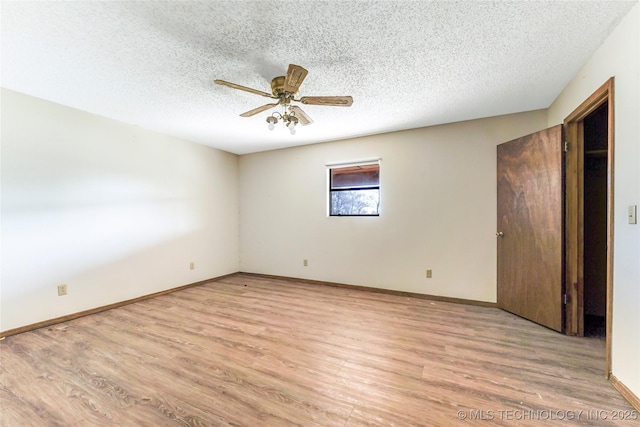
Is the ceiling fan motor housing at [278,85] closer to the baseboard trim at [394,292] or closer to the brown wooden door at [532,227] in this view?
the brown wooden door at [532,227]

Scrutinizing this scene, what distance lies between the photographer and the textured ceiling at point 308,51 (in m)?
1.50

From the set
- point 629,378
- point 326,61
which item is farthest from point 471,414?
point 326,61

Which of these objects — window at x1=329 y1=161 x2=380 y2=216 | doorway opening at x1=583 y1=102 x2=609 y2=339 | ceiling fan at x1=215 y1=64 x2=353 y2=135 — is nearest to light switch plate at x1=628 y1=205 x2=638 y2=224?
doorway opening at x1=583 y1=102 x2=609 y2=339

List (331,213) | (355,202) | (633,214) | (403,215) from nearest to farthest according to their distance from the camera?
(633,214) < (403,215) < (355,202) < (331,213)

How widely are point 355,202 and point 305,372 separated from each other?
2.73 metres

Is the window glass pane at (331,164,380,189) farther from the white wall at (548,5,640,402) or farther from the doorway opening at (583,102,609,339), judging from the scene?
the white wall at (548,5,640,402)

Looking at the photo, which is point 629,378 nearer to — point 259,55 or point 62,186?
point 259,55

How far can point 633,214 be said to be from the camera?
1.49 metres

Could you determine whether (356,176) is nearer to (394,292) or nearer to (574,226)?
(394,292)

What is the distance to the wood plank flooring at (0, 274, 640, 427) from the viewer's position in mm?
1438

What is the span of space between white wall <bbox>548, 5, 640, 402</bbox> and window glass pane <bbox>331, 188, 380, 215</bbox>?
8.22ft

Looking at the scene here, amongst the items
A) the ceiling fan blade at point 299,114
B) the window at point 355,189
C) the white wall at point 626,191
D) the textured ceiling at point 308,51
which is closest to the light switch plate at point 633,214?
the white wall at point 626,191

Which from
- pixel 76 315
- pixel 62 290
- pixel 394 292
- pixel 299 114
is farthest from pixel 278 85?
pixel 76 315

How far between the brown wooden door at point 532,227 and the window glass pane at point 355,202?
5.27ft
